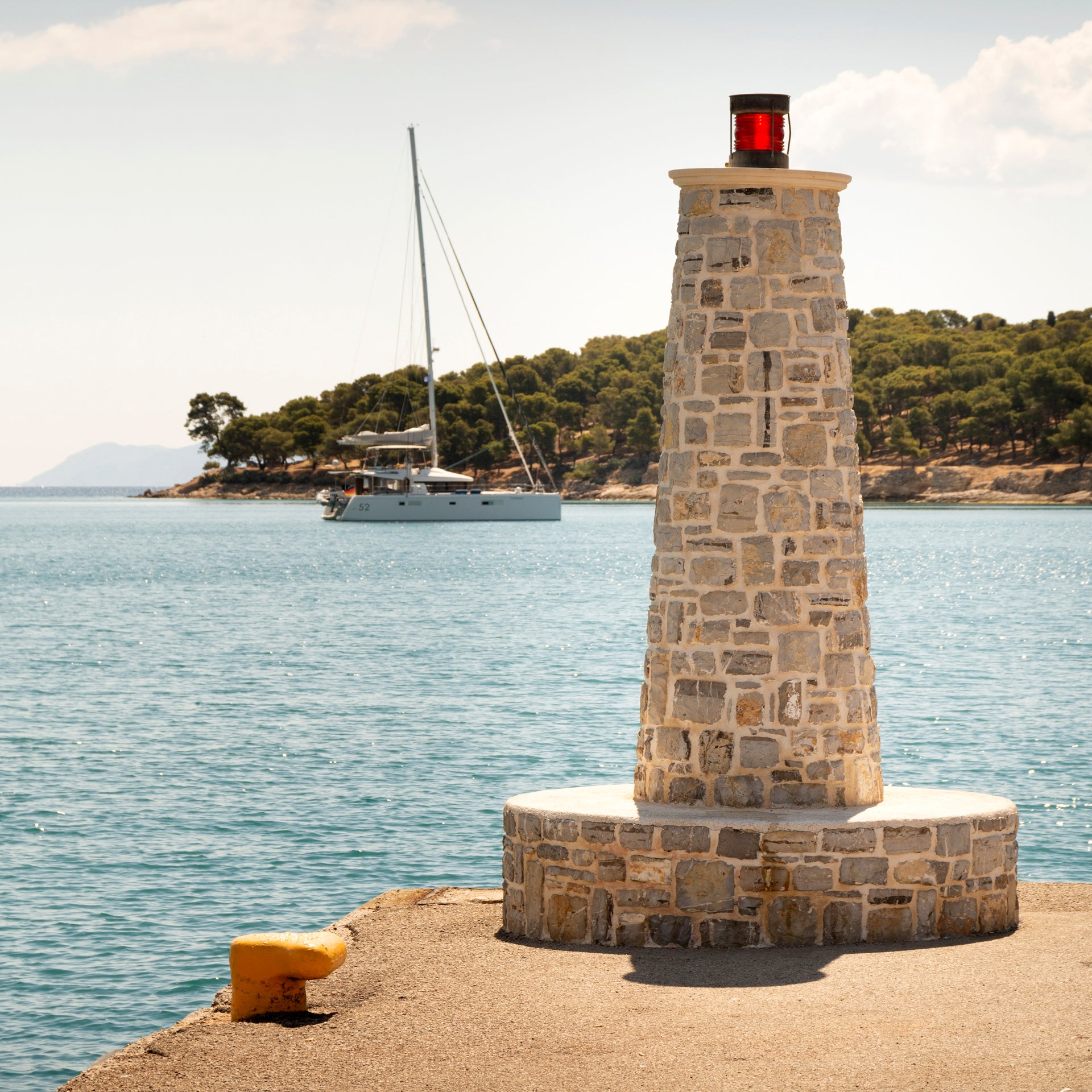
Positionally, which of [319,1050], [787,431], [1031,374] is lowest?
[319,1050]

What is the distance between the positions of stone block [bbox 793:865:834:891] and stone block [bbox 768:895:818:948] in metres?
0.07

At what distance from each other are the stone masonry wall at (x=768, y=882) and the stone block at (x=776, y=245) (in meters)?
3.63

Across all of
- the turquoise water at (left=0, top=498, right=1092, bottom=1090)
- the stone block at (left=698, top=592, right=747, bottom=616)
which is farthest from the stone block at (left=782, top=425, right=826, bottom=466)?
the turquoise water at (left=0, top=498, right=1092, bottom=1090)

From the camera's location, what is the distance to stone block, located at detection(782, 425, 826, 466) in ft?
33.3

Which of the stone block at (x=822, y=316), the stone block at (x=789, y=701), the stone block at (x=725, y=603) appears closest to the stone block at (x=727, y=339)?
the stone block at (x=822, y=316)

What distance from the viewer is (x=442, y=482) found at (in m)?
102

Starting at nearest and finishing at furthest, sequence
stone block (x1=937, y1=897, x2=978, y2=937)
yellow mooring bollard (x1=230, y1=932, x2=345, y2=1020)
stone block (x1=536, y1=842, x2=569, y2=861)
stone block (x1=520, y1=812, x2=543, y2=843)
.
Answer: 1. yellow mooring bollard (x1=230, y1=932, x2=345, y2=1020)
2. stone block (x1=937, y1=897, x2=978, y2=937)
3. stone block (x1=536, y1=842, x2=569, y2=861)
4. stone block (x1=520, y1=812, x2=543, y2=843)

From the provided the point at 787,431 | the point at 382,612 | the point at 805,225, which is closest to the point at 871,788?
the point at 787,431

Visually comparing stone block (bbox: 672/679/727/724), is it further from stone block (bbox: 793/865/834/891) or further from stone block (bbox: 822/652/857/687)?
stone block (bbox: 793/865/834/891)

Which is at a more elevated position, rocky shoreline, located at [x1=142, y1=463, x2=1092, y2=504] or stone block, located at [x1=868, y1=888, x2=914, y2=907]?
rocky shoreline, located at [x1=142, y1=463, x2=1092, y2=504]

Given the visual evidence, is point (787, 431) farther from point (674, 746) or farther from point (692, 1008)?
point (692, 1008)

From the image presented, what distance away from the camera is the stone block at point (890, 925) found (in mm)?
9484

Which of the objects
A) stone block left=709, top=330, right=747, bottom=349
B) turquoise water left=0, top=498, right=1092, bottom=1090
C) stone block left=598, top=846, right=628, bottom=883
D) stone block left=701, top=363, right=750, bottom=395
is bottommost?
turquoise water left=0, top=498, right=1092, bottom=1090

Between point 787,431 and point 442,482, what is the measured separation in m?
91.8
